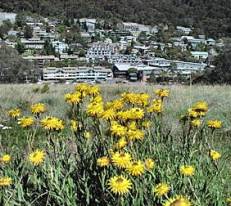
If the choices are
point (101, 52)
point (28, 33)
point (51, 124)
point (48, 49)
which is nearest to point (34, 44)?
point (48, 49)

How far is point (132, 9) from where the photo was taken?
271 ft

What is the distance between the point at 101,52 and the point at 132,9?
→ 30.3 m

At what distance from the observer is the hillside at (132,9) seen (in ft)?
247

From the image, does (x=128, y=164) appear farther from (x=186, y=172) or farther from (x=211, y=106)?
(x=211, y=106)

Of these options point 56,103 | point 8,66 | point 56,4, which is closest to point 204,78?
point 8,66

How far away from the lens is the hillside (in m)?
75.4

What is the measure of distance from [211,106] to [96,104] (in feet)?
21.5

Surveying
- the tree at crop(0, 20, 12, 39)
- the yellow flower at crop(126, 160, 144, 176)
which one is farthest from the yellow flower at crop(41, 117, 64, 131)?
the tree at crop(0, 20, 12, 39)

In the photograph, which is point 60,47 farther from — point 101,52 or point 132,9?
point 132,9

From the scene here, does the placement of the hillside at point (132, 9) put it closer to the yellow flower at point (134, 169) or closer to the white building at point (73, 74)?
the white building at point (73, 74)

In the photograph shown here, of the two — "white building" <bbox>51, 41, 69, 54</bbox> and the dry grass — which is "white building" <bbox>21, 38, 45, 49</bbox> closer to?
"white building" <bbox>51, 41, 69, 54</bbox>

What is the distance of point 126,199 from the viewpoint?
2236mm

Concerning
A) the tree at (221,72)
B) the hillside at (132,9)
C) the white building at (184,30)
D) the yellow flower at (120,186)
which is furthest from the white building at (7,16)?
the yellow flower at (120,186)

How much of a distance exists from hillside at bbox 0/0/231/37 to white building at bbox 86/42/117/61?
19856 millimetres
